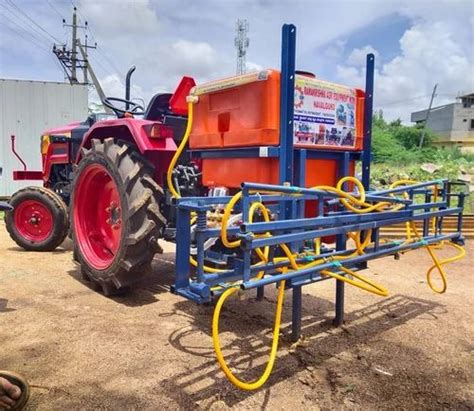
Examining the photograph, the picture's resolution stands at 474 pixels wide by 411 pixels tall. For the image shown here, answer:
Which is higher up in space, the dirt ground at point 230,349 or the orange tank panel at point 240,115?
the orange tank panel at point 240,115

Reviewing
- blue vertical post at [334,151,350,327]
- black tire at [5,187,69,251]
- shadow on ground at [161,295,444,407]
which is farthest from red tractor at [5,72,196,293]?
black tire at [5,187,69,251]

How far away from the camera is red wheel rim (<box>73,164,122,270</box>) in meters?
4.18

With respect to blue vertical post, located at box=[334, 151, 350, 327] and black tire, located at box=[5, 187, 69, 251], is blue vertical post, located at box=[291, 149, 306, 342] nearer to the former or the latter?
blue vertical post, located at box=[334, 151, 350, 327]

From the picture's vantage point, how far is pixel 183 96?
3.79 meters

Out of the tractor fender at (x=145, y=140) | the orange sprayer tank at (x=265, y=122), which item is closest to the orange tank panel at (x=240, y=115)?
the orange sprayer tank at (x=265, y=122)

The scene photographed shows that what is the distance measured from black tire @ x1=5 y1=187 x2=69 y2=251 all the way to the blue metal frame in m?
2.81

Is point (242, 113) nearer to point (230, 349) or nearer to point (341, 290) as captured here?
point (341, 290)

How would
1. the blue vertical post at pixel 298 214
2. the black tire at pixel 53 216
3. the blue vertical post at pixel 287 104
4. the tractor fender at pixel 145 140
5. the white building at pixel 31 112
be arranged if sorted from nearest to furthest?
the blue vertical post at pixel 287 104 → the blue vertical post at pixel 298 214 → the tractor fender at pixel 145 140 → the black tire at pixel 53 216 → the white building at pixel 31 112

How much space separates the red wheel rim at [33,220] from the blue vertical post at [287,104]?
13.0 ft

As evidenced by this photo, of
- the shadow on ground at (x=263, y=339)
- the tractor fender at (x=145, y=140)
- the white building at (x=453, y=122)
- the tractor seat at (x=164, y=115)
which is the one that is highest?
the white building at (x=453, y=122)

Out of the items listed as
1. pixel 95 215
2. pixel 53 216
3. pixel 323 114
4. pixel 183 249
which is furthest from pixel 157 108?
pixel 53 216

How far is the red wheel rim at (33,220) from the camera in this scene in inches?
232

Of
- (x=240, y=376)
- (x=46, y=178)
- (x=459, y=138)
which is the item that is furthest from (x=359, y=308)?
(x=459, y=138)

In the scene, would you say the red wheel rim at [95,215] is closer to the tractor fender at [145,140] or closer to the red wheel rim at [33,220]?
the tractor fender at [145,140]
